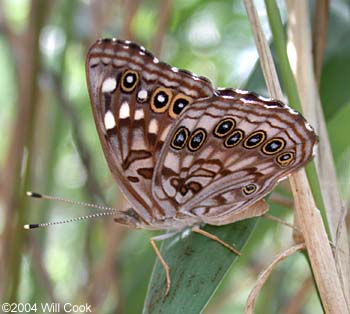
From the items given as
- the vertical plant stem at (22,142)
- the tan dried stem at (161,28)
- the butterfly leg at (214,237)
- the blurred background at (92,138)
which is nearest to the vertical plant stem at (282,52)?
the butterfly leg at (214,237)

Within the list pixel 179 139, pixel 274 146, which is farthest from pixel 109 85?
pixel 274 146

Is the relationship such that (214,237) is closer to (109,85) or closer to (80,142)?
(109,85)

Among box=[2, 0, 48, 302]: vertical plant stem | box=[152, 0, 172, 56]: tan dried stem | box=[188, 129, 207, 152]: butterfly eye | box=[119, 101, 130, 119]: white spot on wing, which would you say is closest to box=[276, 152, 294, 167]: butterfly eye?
box=[188, 129, 207, 152]: butterfly eye

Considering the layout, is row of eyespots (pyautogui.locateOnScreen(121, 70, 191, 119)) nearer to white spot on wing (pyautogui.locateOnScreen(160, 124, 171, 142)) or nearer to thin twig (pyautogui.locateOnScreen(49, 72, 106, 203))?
white spot on wing (pyautogui.locateOnScreen(160, 124, 171, 142))

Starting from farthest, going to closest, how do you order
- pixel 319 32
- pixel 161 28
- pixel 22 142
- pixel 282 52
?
pixel 161 28 < pixel 22 142 < pixel 319 32 < pixel 282 52

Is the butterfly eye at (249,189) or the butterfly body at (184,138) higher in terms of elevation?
the butterfly body at (184,138)

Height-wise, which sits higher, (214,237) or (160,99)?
(160,99)

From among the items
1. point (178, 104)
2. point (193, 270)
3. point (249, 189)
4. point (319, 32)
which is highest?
point (319, 32)

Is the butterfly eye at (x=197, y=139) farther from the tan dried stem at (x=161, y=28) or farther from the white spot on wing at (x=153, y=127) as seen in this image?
the tan dried stem at (x=161, y=28)
